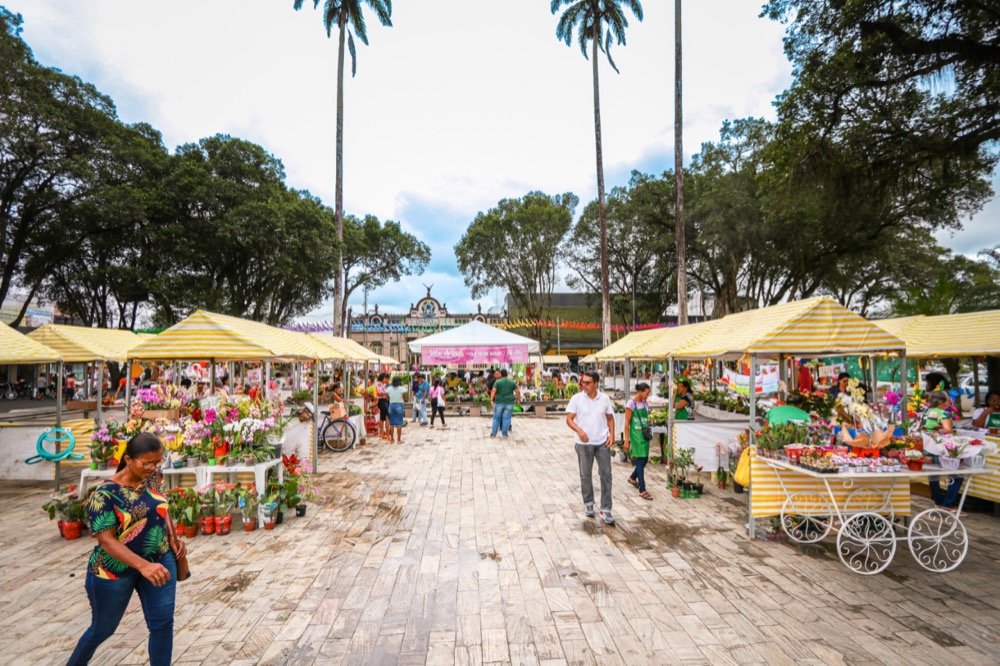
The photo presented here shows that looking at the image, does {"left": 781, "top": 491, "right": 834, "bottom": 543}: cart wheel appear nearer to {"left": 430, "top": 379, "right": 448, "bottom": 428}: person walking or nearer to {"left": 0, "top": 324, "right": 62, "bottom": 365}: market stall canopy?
{"left": 0, "top": 324, "right": 62, "bottom": 365}: market stall canopy

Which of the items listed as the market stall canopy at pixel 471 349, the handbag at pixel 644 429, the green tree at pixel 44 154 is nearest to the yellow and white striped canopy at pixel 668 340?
the handbag at pixel 644 429

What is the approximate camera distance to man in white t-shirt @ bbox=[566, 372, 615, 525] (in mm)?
6375

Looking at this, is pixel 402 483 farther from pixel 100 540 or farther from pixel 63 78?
pixel 63 78

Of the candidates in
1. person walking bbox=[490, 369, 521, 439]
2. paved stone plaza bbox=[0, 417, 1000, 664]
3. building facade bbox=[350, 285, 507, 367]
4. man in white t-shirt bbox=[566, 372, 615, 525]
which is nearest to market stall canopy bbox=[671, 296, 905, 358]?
man in white t-shirt bbox=[566, 372, 615, 525]

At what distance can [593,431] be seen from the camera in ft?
21.0

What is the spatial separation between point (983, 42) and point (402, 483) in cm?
1127

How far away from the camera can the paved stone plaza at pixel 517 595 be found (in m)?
3.55

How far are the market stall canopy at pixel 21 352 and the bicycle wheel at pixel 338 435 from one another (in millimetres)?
5186

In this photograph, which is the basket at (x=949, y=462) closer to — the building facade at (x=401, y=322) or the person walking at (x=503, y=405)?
the person walking at (x=503, y=405)

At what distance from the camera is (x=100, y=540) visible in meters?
2.59

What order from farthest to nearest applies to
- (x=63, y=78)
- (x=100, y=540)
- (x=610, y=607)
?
(x=63, y=78) → (x=610, y=607) → (x=100, y=540)

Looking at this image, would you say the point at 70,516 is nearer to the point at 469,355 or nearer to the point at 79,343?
the point at 79,343

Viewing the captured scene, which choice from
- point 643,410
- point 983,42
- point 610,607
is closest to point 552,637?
point 610,607

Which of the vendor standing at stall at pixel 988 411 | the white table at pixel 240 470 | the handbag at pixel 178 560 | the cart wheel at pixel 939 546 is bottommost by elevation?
the cart wheel at pixel 939 546
